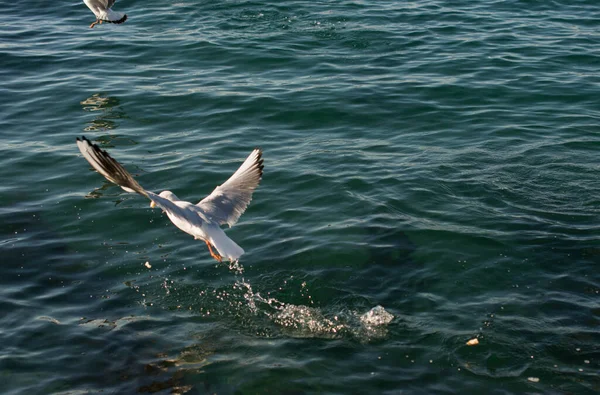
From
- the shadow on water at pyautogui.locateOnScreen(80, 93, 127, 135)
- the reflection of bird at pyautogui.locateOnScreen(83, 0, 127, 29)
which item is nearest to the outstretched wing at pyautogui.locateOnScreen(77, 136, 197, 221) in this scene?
the shadow on water at pyautogui.locateOnScreen(80, 93, 127, 135)

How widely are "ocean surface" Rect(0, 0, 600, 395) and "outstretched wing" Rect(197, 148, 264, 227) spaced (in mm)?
897

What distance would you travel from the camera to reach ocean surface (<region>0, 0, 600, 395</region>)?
7551mm

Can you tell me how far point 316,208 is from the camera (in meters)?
10.7

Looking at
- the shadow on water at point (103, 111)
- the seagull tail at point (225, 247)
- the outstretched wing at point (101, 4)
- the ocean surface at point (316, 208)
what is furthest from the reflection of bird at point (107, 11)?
the seagull tail at point (225, 247)

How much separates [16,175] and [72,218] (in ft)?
6.37

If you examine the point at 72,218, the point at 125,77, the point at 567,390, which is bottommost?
the point at 567,390

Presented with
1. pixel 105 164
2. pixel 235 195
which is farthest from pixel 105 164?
pixel 235 195

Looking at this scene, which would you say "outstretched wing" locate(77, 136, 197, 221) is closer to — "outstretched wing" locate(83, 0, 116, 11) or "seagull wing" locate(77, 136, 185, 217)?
"seagull wing" locate(77, 136, 185, 217)

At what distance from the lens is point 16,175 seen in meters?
12.0

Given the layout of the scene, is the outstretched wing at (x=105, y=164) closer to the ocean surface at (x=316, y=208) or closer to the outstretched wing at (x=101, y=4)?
the ocean surface at (x=316, y=208)

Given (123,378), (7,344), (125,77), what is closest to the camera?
(123,378)

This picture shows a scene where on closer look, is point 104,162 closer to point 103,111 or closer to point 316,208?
point 316,208

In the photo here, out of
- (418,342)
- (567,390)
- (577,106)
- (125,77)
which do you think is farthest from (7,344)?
(577,106)

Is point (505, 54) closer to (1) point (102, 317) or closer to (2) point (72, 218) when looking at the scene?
(2) point (72, 218)
